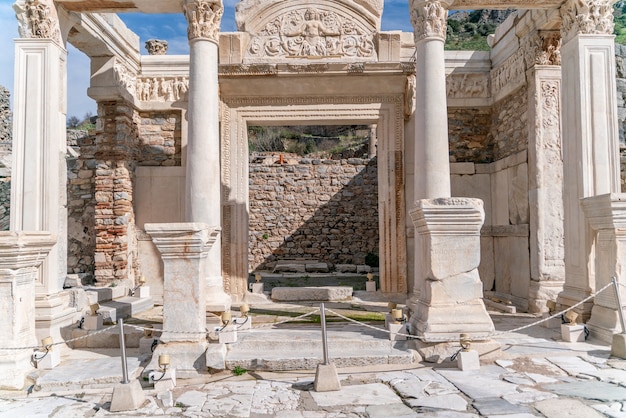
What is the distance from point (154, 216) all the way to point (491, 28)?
35.1m

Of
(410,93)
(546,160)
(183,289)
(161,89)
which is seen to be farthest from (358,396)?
(161,89)

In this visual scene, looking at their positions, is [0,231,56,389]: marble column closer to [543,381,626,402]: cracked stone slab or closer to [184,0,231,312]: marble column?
[184,0,231,312]: marble column

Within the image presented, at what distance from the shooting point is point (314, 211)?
58.7ft

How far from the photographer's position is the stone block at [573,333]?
6.41 metres

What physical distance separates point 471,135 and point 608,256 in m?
4.74

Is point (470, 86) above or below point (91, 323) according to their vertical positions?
above

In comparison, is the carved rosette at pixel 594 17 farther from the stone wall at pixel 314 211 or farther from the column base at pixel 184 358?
the stone wall at pixel 314 211

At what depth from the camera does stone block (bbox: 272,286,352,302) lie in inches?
408

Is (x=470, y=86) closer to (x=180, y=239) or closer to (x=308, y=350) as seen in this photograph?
(x=308, y=350)

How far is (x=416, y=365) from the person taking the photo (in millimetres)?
5582

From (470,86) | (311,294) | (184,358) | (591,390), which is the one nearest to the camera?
(591,390)

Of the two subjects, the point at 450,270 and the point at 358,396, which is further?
the point at 450,270

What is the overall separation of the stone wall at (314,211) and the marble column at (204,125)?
10.3 meters

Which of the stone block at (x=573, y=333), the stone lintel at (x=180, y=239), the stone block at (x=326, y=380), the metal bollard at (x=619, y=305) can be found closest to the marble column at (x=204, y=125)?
the stone lintel at (x=180, y=239)
